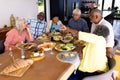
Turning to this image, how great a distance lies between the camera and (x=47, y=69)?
1.53 metres

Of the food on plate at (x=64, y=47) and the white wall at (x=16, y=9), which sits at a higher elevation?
the white wall at (x=16, y=9)

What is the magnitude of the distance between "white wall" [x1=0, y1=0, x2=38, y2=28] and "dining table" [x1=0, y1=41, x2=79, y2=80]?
7.15ft

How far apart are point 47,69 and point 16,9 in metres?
2.96

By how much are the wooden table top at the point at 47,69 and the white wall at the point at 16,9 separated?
7.22 ft

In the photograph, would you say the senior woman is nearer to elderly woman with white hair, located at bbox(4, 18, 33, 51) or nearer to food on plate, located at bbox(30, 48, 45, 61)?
food on plate, located at bbox(30, 48, 45, 61)

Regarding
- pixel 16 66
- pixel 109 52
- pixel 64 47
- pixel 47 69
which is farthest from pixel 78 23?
pixel 16 66

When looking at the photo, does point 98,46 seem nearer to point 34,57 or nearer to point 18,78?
point 34,57

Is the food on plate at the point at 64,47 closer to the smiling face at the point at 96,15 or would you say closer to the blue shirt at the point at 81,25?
the smiling face at the point at 96,15

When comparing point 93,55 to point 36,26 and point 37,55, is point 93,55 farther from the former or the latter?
point 36,26

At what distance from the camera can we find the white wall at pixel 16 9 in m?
3.75

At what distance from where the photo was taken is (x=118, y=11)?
7.89 m

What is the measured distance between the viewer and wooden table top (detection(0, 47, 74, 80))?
1.40 metres

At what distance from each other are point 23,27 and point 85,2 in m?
4.90

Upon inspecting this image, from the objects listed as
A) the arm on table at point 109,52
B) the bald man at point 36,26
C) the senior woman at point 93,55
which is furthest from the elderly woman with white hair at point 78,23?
the senior woman at point 93,55
